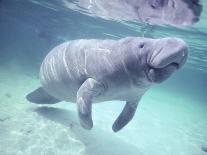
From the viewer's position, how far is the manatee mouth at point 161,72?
4655mm

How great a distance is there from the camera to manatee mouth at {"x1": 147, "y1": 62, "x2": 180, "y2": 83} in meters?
4.66

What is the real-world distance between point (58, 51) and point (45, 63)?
0.84 m

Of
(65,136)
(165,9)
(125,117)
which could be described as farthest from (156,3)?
(65,136)

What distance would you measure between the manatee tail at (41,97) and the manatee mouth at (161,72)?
17.3 ft

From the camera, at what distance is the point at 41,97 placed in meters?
9.55

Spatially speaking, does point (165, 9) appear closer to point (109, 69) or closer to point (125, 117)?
point (125, 117)

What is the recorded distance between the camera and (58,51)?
8141 mm

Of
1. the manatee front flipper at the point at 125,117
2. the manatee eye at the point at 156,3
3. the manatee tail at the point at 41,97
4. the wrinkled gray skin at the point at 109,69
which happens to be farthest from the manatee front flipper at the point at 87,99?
the manatee eye at the point at 156,3

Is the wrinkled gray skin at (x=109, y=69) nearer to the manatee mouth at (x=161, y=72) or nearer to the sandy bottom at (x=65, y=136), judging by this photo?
the manatee mouth at (x=161, y=72)

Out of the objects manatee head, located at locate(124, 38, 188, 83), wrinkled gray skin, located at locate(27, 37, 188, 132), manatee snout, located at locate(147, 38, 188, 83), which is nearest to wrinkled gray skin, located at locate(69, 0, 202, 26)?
wrinkled gray skin, located at locate(27, 37, 188, 132)

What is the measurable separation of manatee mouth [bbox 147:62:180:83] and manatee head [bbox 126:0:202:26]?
22.9 feet

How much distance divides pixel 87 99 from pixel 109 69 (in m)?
0.94

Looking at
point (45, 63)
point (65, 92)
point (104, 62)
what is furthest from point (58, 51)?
point (104, 62)

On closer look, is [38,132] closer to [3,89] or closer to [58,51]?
[58,51]
